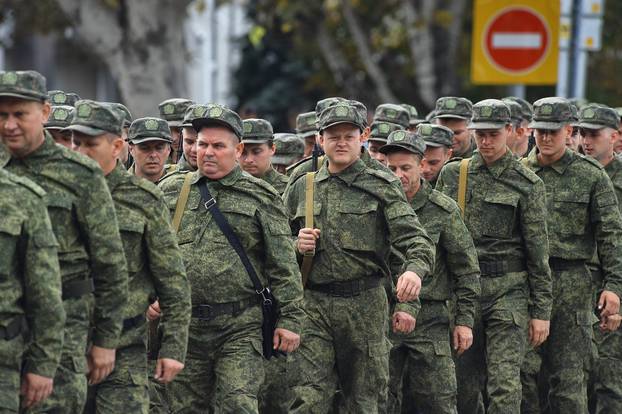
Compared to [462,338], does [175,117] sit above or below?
above

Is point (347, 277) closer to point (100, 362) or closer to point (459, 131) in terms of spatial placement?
point (100, 362)

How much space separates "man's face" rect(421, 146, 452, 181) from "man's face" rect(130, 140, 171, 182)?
203cm

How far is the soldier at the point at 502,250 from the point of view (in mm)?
11742

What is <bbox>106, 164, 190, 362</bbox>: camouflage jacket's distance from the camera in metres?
9.00

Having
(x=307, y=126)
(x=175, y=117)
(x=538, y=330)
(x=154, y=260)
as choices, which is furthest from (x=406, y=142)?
(x=307, y=126)

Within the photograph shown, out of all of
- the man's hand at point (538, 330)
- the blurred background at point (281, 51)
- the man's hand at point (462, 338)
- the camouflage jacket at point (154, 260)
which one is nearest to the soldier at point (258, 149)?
the man's hand at point (462, 338)

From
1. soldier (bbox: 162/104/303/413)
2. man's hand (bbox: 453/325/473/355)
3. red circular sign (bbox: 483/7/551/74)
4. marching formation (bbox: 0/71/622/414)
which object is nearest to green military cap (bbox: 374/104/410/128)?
marching formation (bbox: 0/71/622/414)

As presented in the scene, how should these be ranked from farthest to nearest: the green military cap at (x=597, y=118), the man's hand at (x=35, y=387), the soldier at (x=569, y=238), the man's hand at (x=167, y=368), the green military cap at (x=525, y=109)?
1. the green military cap at (x=525, y=109)
2. the green military cap at (x=597, y=118)
3. the soldier at (x=569, y=238)
4. the man's hand at (x=167, y=368)
5. the man's hand at (x=35, y=387)

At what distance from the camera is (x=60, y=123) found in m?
11.0

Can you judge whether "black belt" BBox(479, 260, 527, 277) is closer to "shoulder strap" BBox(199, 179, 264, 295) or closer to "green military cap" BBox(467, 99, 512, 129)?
"green military cap" BBox(467, 99, 512, 129)

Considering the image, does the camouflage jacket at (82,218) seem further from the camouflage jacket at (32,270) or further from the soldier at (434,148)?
the soldier at (434,148)

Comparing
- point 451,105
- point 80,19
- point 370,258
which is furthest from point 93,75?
point 370,258

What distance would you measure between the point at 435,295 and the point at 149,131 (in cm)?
214

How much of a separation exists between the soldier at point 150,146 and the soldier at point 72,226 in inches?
109
